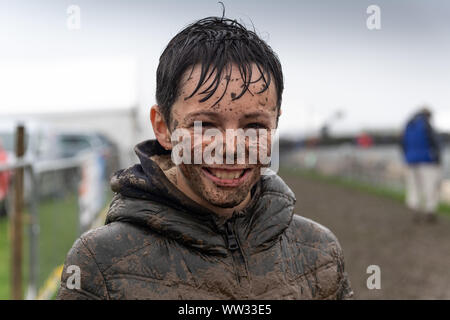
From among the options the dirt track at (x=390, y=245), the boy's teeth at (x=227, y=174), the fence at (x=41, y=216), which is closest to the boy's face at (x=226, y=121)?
the boy's teeth at (x=227, y=174)

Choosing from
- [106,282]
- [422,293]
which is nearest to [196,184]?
[106,282]

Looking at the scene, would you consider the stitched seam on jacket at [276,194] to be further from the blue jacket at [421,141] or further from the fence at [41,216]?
the blue jacket at [421,141]

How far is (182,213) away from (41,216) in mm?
4655

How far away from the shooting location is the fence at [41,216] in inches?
200

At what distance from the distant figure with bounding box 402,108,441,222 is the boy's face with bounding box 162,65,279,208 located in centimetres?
908

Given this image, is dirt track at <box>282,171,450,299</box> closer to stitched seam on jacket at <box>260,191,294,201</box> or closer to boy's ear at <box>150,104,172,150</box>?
stitched seam on jacket at <box>260,191,294,201</box>

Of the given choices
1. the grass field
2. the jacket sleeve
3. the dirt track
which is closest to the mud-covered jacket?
the jacket sleeve

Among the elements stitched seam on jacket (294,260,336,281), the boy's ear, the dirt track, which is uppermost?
the boy's ear

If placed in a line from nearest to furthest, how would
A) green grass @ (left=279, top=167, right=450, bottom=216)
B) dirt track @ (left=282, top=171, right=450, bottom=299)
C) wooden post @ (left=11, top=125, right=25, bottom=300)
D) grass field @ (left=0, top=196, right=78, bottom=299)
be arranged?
wooden post @ (left=11, top=125, right=25, bottom=300)
grass field @ (left=0, top=196, right=78, bottom=299)
dirt track @ (left=282, top=171, right=450, bottom=299)
green grass @ (left=279, top=167, right=450, bottom=216)

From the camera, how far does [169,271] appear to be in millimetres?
1672

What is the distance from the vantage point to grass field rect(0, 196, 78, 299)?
19.9 feet

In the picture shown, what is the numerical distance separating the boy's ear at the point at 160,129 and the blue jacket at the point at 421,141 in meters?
9.07

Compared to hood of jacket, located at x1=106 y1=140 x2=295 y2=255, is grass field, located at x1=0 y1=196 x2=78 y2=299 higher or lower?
lower

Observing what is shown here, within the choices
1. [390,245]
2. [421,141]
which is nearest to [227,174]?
[390,245]
